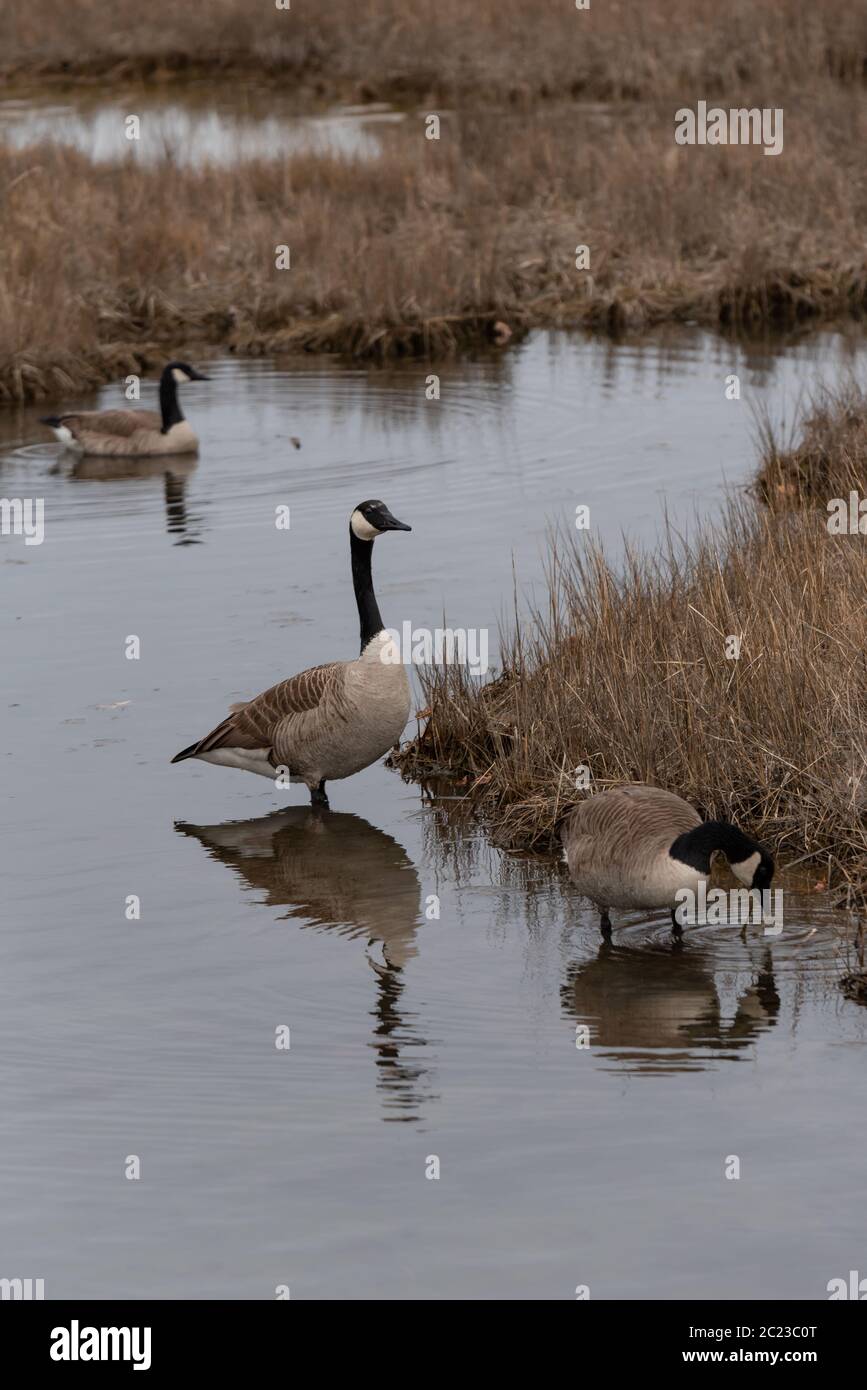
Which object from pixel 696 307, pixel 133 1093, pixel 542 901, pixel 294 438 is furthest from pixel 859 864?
pixel 696 307

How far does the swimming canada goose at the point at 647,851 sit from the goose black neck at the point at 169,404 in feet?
38.2

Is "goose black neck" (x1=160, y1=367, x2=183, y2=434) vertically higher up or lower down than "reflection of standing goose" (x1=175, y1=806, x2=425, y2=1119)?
higher up

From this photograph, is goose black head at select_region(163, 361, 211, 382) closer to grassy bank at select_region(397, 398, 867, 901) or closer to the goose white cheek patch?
the goose white cheek patch

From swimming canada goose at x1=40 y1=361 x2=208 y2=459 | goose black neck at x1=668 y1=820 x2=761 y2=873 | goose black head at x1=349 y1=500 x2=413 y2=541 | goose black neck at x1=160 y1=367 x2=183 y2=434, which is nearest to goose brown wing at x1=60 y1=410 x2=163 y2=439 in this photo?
swimming canada goose at x1=40 y1=361 x2=208 y2=459

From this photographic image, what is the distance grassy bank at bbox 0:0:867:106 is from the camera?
3756 centimetres

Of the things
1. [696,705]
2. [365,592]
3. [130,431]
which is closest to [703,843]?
[696,705]

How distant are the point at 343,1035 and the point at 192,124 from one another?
105 ft

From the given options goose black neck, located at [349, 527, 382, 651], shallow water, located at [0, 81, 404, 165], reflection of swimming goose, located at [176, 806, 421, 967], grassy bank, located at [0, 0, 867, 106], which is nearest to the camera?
reflection of swimming goose, located at [176, 806, 421, 967]

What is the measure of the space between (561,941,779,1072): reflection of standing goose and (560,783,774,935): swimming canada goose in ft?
0.76

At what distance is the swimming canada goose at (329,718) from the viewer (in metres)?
10.1

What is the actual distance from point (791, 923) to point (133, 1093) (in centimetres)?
307

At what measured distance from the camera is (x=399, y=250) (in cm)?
2455

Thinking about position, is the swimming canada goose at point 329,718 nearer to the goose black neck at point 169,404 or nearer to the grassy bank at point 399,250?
the goose black neck at point 169,404
